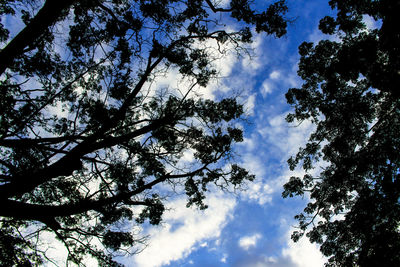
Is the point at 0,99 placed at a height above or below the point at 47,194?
above

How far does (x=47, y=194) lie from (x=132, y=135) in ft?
17.2

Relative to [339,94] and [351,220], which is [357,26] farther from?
[351,220]

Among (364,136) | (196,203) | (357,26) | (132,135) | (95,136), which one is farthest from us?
(196,203)

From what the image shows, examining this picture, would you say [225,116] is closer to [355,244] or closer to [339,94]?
[339,94]

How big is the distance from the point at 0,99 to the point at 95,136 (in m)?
3.61

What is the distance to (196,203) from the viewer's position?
34.7 ft

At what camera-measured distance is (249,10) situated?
345 inches

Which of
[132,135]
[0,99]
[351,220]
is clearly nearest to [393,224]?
[351,220]

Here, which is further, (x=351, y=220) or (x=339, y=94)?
(x=339, y=94)

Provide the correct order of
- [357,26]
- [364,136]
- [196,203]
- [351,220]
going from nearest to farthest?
[357,26] < [351,220] < [364,136] < [196,203]

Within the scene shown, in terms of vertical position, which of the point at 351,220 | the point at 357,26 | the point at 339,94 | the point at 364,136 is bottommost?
the point at 351,220

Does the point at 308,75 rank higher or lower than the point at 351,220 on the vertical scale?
higher

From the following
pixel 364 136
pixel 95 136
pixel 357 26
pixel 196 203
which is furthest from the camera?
pixel 196 203

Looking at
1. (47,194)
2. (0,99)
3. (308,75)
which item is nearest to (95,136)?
(0,99)
